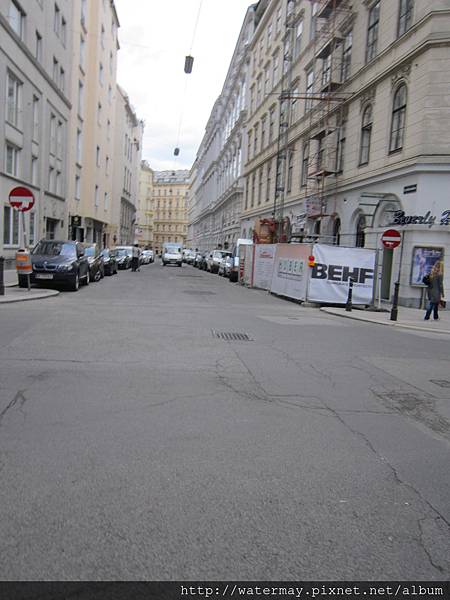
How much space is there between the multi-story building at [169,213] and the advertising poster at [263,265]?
370 ft

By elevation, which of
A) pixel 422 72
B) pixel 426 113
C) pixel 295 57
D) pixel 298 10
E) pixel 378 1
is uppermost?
pixel 298 10

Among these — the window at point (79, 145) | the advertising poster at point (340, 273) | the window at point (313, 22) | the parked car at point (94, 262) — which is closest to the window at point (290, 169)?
the window at point (313, 22)

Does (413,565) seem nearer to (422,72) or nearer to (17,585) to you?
(17,585)

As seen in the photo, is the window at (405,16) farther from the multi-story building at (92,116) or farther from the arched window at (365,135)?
the multi-story building at (92,116)

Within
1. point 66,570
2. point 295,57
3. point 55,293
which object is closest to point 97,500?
point 66,570

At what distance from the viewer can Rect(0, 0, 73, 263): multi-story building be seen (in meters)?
24.2

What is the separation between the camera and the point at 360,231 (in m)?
23.4

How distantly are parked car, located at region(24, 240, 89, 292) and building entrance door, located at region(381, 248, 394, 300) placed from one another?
11.6m

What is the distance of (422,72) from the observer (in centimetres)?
1820

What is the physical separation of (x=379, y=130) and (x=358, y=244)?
4900 millimetres

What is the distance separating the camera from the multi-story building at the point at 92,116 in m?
39.7

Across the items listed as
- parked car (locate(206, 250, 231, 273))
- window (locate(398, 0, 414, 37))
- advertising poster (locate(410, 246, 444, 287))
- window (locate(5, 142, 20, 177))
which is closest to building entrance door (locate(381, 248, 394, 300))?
advertising poster (locate(410, 246, 444, 287))

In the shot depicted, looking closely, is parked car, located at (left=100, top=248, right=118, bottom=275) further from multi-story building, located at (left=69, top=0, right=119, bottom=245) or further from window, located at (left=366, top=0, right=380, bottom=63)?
window, located at (left=366, top=0, right=380, bottom=63)

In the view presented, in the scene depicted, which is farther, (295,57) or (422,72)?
(295,57)
